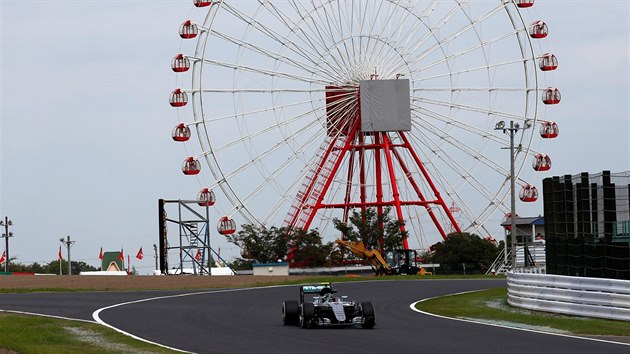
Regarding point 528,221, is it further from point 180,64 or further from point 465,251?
point 180,64

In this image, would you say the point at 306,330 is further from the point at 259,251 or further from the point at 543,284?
the point at 259,251

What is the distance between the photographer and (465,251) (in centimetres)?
8656

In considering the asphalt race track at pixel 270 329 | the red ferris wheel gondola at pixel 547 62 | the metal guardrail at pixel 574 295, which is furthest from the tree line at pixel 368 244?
the metal guardrail at pixel 574 295

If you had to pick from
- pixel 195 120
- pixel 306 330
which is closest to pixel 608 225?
Result: pixel 306 330

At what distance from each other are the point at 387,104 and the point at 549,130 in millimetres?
9534

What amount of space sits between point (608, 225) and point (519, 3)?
41.7m

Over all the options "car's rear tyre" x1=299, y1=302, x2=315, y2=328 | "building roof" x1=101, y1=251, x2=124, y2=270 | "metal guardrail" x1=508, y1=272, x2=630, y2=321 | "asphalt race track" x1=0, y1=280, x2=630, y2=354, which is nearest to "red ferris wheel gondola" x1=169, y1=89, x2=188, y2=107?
"asphalt race track" x1=0, y1=280, x2=630, y2=354

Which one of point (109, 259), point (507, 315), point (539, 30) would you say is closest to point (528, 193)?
point (539, 30)

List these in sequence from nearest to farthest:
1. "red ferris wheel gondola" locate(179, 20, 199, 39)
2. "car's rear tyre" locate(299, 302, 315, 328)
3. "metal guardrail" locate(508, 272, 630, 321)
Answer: "car's rear tyre" locate(299, 302, 315, 328), "metal guardrail" locate(508, 272, 630, 321), "red ferris wheel gondola" locate(179, 20, 199, 39)

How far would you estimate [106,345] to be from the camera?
71.2ft

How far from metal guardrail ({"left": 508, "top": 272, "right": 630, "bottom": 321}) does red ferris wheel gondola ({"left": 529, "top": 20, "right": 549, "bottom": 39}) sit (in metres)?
40.0

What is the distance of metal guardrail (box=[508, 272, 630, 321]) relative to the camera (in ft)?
88.2

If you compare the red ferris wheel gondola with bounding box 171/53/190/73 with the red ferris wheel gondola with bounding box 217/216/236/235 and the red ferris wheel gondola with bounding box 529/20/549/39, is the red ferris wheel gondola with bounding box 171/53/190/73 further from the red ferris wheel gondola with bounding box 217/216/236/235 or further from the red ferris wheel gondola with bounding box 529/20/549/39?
the red ferris wheel gondola with bounding box 529/20/549/39

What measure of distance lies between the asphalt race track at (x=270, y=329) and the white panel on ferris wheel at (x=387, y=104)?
3152 cm
